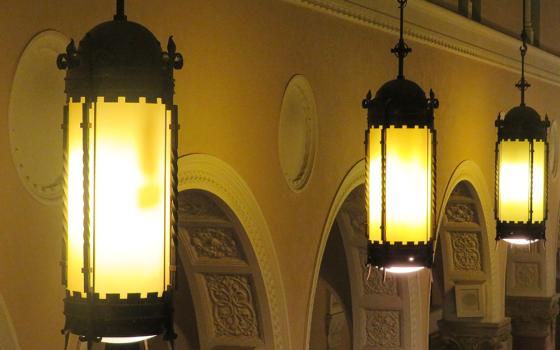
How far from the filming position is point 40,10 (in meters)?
4.64

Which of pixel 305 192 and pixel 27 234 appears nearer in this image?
pixel 27 234

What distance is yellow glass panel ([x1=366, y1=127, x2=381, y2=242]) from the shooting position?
5451 millimetres

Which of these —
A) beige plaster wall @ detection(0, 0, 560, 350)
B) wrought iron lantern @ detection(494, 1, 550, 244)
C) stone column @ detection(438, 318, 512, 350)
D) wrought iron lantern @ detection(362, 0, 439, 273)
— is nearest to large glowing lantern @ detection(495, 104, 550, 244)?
wrought iron lantern @ detection(494, 1, 550, 244)

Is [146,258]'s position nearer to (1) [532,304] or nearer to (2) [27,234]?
(2) [27,234]

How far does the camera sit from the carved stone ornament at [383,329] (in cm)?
1039

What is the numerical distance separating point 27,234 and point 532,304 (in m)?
12.4

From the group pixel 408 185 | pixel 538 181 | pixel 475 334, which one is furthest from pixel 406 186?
pixel 475 334

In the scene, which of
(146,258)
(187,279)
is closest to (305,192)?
(187,279)

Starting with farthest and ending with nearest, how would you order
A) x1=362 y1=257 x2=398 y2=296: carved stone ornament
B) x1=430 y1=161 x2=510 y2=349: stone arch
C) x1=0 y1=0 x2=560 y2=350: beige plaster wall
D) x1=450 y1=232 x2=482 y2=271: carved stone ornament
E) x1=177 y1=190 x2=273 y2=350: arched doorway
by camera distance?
x1=450 y1=232 x2=482 y2=271: carved stone ornament, x1=430 y1=161 x2=510 y2=349: stone arch, x1=362 y1=257 x2=398 y2=296: carved stone ornament, x1=177 y1=190 x2=273 y2=350: arched doorway, x1=0 y1=0 x2=560 y2=350: beige plaster wall

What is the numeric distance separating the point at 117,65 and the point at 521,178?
17.2ft

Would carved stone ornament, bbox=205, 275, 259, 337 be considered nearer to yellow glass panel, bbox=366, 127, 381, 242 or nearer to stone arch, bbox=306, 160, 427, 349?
yellow glass panel, bbox=366, 127, 381, 242

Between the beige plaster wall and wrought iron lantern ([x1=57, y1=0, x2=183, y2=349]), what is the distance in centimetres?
142

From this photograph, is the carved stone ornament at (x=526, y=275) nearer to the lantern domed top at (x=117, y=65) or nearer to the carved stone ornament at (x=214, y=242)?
the carved stone ornament at (x=214, y=242)

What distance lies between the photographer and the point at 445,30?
10883mm
